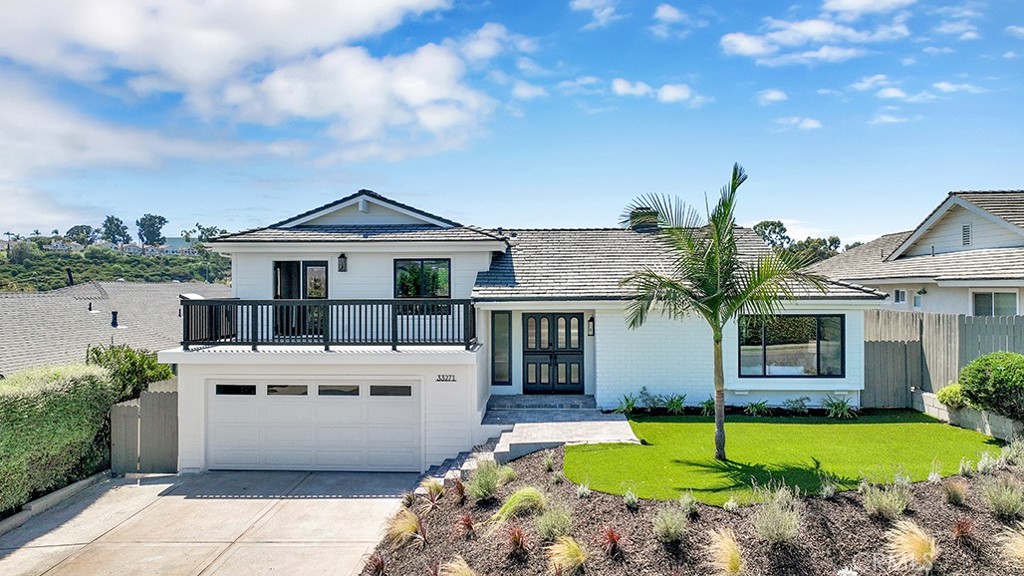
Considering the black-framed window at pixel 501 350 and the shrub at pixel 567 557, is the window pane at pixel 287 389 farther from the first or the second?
the shrub at pixel 567 557

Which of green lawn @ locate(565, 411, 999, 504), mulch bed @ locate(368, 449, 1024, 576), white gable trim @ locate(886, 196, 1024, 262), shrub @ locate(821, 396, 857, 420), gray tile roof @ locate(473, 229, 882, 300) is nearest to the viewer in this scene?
mulch bed @ locate(368, 449, 1024, 576)

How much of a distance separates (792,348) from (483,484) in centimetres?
882

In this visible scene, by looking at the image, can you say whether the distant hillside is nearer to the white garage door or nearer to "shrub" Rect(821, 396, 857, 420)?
the white garage door

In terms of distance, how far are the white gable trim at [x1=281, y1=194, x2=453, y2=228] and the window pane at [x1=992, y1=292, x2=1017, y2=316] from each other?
14.6 m

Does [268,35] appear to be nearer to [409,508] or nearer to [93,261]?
[409,508]

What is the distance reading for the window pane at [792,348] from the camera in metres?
13.0

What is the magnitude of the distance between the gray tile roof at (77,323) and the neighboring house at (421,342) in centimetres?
610

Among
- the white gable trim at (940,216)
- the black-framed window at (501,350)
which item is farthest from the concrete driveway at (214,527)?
the white gable trim at (940,216)

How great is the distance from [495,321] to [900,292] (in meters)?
15.2

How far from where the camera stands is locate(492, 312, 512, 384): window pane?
14.0 meters

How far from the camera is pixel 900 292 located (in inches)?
765

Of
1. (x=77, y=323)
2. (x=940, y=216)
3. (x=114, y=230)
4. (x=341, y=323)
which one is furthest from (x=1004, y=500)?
(x=114, y=230)

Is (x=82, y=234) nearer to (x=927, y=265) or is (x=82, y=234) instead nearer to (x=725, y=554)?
(x=927, y=265)

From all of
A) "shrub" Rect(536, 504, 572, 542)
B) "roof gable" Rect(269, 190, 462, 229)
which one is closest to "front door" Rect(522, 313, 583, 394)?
"roof gable" Rect(269, 190, 462, 229)
